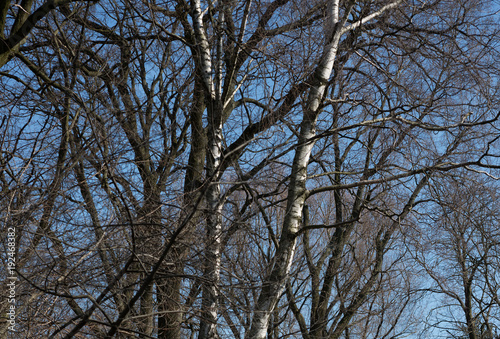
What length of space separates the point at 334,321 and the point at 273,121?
5.96 metres

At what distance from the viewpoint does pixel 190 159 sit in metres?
7.98

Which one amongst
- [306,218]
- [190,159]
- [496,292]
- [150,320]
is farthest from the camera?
[496,292]

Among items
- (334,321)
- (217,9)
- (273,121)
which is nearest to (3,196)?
(273,121)

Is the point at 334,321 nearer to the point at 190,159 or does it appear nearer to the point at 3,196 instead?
the point at 190,159

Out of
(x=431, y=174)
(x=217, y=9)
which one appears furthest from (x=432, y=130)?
(x=217, y=9)

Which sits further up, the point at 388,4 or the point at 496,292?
the point at 388,4

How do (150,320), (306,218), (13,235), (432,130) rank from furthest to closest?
1. (306,218)
2. (432,130)
3. (150,320)
4. (13,235)

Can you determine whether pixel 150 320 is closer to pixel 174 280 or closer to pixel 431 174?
pixel 174 280

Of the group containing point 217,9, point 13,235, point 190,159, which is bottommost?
point 13,235

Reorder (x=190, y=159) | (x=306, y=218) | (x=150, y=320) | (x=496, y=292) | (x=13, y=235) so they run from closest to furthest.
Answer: (x=13, y=235)
(x=150, y=320)
(x=190, y=159)
(x=306, y=218)
(x=496, y=292)

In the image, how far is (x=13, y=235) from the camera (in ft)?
14.2

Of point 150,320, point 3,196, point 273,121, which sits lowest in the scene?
point 150,320

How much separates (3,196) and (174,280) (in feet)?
5.80

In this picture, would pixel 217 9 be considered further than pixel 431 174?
Yes
